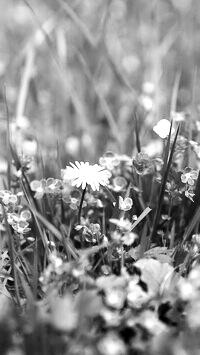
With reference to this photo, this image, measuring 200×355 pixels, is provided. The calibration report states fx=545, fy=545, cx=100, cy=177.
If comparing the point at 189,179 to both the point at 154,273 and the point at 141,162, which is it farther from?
the point at 154,273

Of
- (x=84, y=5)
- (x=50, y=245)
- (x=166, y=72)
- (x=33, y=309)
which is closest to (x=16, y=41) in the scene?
(x=84, y=5)

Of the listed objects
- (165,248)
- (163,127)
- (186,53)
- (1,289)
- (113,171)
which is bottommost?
(1,289)

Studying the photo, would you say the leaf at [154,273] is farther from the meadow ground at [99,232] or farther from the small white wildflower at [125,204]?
the small white wildflower at [125,204]

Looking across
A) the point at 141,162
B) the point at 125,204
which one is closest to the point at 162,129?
the point at 141,162

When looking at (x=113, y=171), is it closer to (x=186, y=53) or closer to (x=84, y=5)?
(x=186, y=53)

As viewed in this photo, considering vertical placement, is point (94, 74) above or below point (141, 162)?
above

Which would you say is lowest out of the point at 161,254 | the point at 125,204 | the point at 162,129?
the point at 161,254

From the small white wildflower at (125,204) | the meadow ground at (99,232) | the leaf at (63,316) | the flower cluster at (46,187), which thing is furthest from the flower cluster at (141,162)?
the leaf at (63,316)

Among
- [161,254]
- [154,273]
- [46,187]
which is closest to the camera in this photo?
[154,273]

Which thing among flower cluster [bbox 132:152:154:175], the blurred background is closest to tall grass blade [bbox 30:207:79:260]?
flower cluster [bbox 132:152:154:175]
